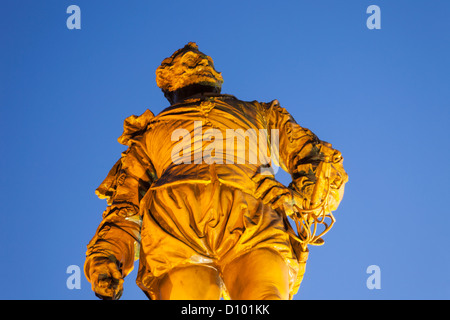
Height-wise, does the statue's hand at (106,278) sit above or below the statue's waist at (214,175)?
below

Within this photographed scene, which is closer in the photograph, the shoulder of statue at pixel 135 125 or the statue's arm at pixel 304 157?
the statue's arm at pixel 304 157

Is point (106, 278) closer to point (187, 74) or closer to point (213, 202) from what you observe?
point (213, 202)

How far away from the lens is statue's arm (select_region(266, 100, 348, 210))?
310 inches

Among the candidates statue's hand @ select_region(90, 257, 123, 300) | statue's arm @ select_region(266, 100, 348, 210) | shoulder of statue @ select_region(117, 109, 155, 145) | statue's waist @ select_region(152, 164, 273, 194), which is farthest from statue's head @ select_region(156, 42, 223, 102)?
statue's hand @ select_region(90, 257, 123, 300)

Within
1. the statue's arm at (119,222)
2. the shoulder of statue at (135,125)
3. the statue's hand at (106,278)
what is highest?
the shoulder of statue at (135,125)

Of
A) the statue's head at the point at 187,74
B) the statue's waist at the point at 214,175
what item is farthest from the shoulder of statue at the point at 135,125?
the statue's waist at the point at 214,175

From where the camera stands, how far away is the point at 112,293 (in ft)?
24.3

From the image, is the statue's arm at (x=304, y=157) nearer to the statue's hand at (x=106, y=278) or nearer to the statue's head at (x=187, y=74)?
the statue's head at (x=187, y=74)

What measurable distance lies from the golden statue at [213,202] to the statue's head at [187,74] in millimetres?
175

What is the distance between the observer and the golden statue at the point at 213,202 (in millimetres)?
7113

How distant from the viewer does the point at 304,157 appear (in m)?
8.22

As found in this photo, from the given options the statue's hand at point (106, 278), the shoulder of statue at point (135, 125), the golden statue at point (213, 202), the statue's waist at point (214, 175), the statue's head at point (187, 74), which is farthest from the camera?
the statue's head at point (187, 74)
